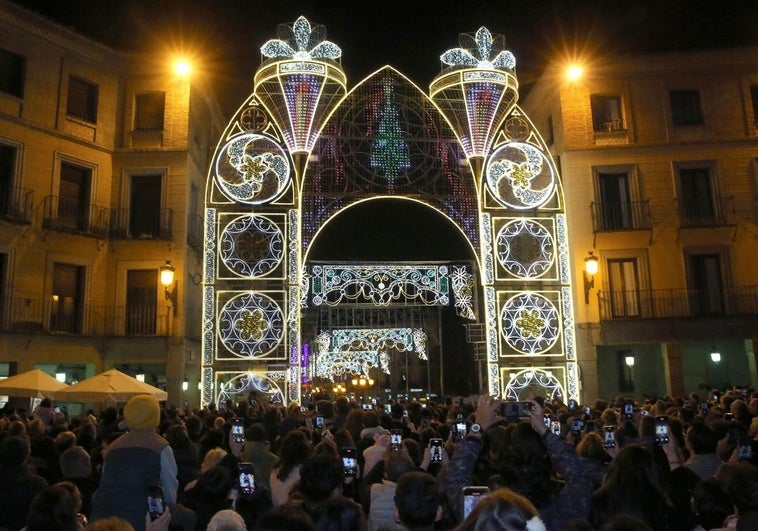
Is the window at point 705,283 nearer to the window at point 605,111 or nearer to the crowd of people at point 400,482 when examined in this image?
the window at point 605,111

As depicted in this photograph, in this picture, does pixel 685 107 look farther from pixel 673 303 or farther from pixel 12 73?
pixel 12 73

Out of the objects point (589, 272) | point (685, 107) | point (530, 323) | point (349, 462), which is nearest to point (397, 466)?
point (349, 462)

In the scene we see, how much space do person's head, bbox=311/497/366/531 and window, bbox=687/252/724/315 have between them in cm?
2166

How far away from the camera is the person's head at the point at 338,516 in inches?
162

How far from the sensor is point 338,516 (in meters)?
4.14

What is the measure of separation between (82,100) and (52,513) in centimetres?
2110

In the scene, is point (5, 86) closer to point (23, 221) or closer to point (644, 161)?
point (23, 221)

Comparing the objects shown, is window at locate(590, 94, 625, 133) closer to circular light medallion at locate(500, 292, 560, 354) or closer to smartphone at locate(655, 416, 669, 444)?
circular light medallion at locate(500, 292, 560, 354)

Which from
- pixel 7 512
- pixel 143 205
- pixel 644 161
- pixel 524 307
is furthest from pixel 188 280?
pixel 7 512

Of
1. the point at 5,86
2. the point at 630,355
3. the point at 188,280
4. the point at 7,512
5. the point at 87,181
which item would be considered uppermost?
the point at 5,86

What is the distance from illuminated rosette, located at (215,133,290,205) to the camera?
66.1 ft

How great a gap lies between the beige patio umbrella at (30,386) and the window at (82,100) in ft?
35.6

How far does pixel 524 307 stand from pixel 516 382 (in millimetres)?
2135

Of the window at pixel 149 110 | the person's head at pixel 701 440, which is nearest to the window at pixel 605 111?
the window at pixel 149 110
